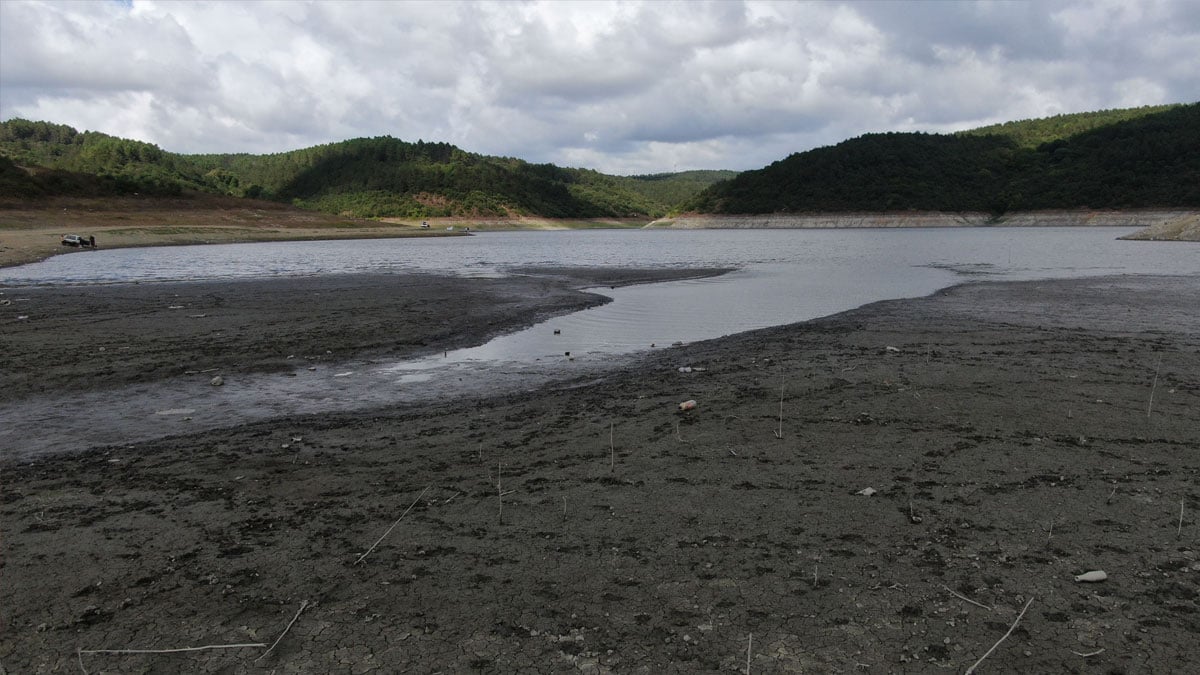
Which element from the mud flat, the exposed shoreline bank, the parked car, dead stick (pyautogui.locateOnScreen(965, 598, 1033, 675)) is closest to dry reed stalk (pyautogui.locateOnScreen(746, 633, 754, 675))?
dead stick (pyautogui.locateOnScreen(965, 598, 1033, 675))

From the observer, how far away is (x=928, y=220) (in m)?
136

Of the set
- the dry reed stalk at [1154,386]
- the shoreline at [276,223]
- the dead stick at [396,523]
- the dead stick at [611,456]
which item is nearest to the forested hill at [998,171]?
the shoreline at [276,223]

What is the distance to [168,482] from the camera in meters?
6.14

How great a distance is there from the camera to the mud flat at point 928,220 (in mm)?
108562

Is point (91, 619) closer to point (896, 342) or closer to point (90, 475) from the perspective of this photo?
point (90, 475)

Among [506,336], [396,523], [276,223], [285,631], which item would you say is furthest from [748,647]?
[276,223]

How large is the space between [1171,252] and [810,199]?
11225 centimetres

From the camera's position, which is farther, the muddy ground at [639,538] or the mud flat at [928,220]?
the mud flat at [928,220]

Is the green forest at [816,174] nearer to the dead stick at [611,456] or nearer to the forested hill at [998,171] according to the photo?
the forested hill at [998,171]

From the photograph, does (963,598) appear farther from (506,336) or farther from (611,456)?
(506,336)

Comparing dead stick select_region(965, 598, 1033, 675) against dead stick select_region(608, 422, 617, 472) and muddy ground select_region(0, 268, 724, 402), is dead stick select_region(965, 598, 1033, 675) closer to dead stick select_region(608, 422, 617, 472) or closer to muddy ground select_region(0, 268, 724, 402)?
dead stick select_region(608, 422, 617, 472)

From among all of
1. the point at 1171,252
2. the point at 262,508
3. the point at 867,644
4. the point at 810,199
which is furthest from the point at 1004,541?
the point at 810,199

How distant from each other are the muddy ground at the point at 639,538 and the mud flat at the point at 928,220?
394 ft

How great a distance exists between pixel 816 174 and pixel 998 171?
35317mm
